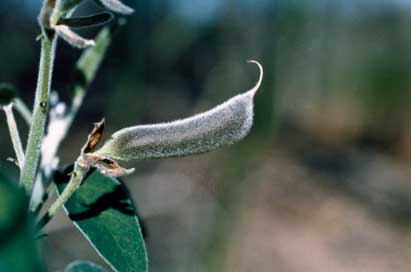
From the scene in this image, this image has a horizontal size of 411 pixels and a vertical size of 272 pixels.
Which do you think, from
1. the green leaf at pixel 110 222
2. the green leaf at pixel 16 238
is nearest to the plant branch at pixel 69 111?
the green leaf at pixel 110 222

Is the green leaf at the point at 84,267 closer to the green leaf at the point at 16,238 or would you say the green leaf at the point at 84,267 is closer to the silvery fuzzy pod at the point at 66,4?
the silvery fuzzy pod at the point at 66,4

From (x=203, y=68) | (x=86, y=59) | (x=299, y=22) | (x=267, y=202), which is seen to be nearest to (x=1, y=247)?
(x=86, y=59)

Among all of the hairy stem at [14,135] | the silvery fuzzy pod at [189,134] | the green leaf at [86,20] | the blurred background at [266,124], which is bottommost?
the blurred background at [266,124]

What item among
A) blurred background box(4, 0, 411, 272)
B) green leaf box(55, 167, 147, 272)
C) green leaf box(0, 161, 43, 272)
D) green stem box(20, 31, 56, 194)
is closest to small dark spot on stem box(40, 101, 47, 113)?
green stem box(20, 31, 56, 194)

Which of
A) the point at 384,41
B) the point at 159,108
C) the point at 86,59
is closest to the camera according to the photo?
the point at 86,59

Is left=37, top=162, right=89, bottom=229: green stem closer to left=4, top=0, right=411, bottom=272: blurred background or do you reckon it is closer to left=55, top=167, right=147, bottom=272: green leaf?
left=55, top=167, right=147, bottom=272: green leaf

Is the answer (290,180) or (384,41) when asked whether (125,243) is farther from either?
(384,41)
